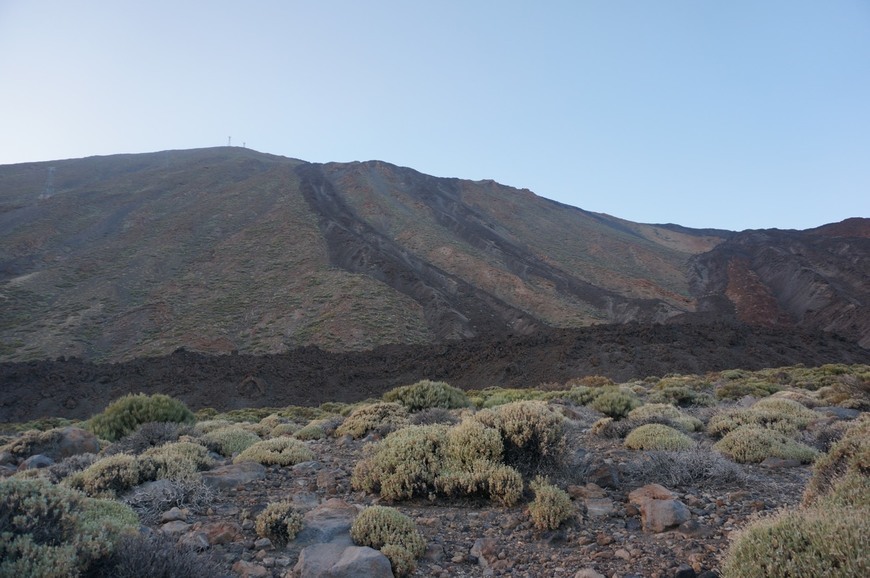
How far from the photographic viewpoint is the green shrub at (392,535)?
4.29 metres

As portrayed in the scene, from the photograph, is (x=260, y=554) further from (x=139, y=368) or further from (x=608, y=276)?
(x=608, y=276)

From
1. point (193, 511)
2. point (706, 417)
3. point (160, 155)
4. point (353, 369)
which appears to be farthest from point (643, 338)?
point (160, 155)

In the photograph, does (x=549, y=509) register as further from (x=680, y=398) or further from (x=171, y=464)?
(x=680, y=398)

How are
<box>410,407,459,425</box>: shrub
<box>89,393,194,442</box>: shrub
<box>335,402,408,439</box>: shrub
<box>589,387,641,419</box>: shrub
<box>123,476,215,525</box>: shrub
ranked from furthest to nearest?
1. <box>89,393,194,442</box>: shrub
2. <box>589,387,641,419</box>: shrub
3. <box>335,402,408,439</box>: shrub
4. <box>410,407,459,425</box>: shrub
5. <box>123,476,215,525</box>: shrub

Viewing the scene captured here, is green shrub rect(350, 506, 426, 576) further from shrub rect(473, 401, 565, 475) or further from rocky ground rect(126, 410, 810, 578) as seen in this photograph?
shrub rect(473, 401, 565, 475)

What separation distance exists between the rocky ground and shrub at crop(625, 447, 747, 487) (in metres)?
0.05

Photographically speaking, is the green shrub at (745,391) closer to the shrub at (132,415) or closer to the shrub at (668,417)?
the shrub at (668,417)

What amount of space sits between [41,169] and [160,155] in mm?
23612

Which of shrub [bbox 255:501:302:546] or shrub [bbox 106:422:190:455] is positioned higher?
shrub [bbox 255:501:302:546]

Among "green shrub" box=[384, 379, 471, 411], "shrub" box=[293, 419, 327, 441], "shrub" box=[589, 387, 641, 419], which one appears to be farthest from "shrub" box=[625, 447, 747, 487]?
"green shrub" box=[384, 379, 471, 411]

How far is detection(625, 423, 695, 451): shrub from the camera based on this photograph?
24.5 ft

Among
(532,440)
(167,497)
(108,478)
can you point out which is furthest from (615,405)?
(108,478)

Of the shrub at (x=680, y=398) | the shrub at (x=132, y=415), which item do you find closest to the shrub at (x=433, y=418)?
the shrub at (x=132, y=415)

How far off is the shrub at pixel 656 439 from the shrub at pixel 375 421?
359cm
